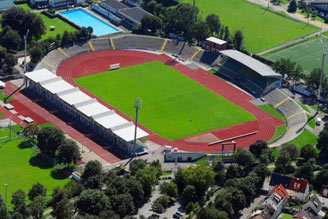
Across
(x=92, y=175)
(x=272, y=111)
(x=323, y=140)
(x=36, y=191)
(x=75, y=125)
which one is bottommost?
(x=75, y=125)

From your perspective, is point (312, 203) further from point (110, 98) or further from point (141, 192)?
point (110, 98)

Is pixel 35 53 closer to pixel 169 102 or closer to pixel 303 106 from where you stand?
pixel 169 102

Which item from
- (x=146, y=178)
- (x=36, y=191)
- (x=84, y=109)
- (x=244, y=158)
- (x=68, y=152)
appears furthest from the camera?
(x=84, y=109)

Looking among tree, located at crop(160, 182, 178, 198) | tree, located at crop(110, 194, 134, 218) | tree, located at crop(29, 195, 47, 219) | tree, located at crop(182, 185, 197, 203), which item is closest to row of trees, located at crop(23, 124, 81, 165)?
tree, located at crop(29, 195, 47, 219)

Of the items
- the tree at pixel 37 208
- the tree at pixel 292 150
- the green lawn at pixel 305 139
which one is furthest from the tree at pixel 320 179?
the tree at pixel 37 208

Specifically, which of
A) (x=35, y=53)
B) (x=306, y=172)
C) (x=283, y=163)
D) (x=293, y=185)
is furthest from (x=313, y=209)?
(x=35, y=53)

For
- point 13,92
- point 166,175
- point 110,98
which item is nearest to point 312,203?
point 166,175

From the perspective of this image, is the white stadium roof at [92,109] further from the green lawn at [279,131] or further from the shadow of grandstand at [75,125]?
the green lawn at [279,131]
